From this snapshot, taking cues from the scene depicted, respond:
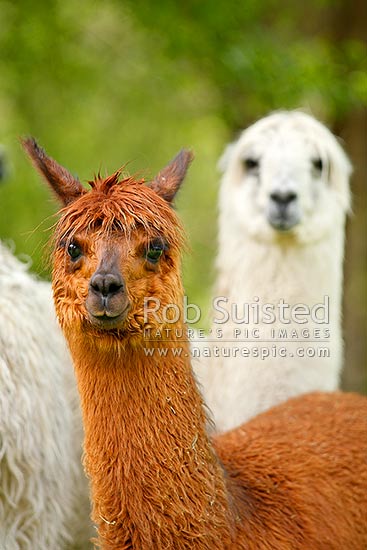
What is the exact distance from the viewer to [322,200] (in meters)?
→ 5.29

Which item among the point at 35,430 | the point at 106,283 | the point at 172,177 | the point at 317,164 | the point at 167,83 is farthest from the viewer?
the point at 167,83

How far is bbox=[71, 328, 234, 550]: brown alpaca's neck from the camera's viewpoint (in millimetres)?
3158

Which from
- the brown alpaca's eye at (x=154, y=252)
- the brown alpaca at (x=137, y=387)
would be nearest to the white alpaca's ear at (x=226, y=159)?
the brown alpaca at (x=137, y=387)

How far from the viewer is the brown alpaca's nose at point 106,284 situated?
9.71ft

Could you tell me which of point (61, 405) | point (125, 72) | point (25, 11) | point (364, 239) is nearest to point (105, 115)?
point (125, 72)

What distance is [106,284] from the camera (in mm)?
2957

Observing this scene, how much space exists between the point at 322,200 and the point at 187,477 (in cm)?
257

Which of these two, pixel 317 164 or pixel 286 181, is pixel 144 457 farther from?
pixel 317 164

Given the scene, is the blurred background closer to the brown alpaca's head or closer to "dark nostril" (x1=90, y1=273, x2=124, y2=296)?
the brown alpaca's head

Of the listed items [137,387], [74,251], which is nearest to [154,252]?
[74,251]

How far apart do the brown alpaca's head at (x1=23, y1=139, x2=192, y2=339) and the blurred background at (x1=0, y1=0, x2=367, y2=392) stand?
8.59 feet

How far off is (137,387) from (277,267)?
87.6 inches

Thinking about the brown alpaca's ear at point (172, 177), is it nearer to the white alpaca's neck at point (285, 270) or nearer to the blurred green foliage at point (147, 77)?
the white alpaca's neck at point (285, 270)

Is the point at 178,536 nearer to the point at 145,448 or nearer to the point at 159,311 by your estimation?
the point at 145,448
